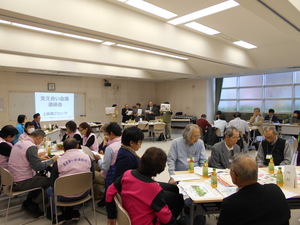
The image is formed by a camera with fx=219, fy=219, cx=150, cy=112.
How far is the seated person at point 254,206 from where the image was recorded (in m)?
1.27

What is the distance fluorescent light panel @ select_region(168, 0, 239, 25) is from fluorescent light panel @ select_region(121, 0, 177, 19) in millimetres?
272

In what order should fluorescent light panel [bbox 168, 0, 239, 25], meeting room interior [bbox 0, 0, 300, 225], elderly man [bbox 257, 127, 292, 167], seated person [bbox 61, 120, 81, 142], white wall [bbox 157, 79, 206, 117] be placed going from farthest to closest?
white wall [bbox 157, 79, 206, 117], seated person [bbox 61, 120, 81, 142], fluorescent light panel [bbox 168, 0, 239, 25], meeting room interior [bbox 0, 0, 300, 225], elderly man [bbox 257, 127, 292, 167]

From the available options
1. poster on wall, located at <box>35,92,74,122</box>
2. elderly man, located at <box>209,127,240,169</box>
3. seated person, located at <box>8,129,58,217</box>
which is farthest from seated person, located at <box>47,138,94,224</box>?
poster on wall, located at <box>35,92,74,122</box>

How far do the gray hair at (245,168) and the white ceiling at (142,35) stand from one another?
253 centimetres

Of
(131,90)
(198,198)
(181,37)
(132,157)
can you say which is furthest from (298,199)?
(131,90)

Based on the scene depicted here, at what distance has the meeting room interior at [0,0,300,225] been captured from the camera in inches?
140

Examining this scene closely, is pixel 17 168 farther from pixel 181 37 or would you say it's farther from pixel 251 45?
pixel 251 45

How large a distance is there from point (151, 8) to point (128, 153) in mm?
3113

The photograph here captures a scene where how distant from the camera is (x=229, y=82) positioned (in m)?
11.4

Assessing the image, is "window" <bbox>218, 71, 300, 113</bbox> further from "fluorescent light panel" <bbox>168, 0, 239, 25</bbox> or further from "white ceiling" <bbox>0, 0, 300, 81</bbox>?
"fluorescent light panel" <bbox>168, 0, 239, 25</bbox>

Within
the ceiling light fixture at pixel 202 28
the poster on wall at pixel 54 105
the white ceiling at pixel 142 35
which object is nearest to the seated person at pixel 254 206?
the white ceiling at pixel 142 35

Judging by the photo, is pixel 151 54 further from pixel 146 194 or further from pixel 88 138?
pixel 146 194

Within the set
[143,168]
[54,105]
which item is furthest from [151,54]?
[143,168]

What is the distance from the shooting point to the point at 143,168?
163cm
